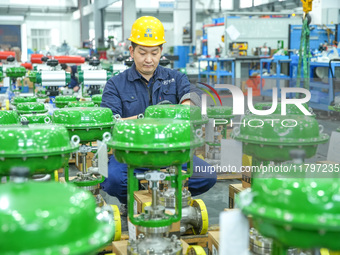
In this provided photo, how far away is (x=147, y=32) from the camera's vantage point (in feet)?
8.67

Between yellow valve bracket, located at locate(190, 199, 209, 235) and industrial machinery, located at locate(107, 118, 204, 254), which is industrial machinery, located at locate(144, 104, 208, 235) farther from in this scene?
industrial machinery, located at locate(107, 118, 204, 254)

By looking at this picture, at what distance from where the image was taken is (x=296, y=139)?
1.71 m

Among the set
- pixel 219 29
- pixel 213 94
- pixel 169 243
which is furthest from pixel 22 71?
pixel 219 29

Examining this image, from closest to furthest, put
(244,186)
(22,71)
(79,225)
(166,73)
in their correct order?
(79,225)
(244,186)
(166,73)
(22,71)

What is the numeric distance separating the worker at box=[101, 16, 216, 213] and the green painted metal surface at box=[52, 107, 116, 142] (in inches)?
17.6

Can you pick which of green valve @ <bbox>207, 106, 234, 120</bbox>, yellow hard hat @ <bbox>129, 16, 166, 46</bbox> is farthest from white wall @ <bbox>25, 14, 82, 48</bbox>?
yellow hard hat @ <bbox>129, 16, 166, 46</bbox>

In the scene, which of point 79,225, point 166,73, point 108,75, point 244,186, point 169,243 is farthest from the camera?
point 108,75

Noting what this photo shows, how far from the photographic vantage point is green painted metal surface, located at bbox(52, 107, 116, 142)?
219cm

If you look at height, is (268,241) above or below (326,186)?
below

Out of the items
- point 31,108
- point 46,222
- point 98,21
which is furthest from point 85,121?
point 98,21

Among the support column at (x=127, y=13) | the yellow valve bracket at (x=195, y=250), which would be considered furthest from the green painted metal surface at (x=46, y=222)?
the support column at (x=127, y=13)

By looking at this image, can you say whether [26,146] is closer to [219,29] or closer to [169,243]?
[169,243]

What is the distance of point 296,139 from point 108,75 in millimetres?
3432

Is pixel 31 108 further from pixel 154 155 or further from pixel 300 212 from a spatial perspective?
pixel 300 212
